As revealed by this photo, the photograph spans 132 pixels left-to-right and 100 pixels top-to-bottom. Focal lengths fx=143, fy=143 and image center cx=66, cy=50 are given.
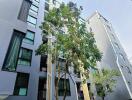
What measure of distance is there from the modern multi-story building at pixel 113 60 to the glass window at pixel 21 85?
15.0m

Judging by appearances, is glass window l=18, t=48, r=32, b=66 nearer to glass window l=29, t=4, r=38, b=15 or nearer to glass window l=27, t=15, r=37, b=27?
glass window l=27, t=15, r=37, b=27

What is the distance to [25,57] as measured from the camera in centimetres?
1532

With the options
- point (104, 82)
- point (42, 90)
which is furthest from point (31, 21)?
point (104, 82)

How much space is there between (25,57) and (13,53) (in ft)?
15.7

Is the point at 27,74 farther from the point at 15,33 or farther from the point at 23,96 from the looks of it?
the point at 15,33

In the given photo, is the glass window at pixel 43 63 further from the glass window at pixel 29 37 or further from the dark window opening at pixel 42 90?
the glass window at pixel 29 37

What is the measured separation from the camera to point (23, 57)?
15.1m

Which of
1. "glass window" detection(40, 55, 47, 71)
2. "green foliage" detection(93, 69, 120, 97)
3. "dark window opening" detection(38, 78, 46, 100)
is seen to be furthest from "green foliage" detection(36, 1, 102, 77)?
"green foliage" detection(93, 69, 120, 97)

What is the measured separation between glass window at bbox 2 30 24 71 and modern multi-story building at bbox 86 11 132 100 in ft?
59.7

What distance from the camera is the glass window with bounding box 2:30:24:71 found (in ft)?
32.2

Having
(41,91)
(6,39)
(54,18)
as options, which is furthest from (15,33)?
(41,91)

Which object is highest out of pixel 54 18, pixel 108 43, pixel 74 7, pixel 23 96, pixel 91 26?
pixel 91 26

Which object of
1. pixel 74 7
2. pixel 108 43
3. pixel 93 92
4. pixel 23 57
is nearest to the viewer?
pixel 74 7

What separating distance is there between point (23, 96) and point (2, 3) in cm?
817
